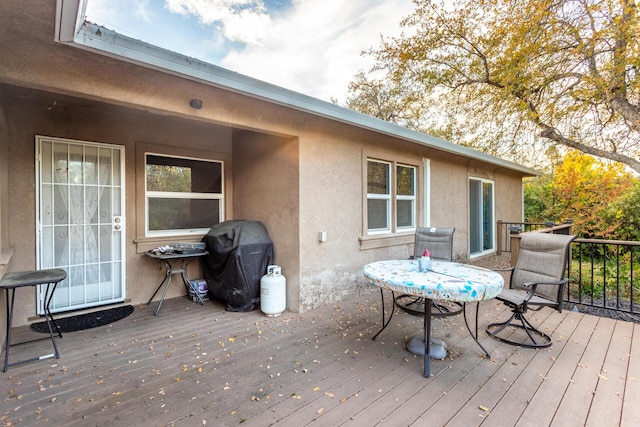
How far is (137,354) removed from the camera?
270cm

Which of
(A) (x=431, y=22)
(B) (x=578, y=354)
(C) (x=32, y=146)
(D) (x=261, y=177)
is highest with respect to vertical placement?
(A) (x=431, y=22)

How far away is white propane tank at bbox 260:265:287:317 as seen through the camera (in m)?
3.61

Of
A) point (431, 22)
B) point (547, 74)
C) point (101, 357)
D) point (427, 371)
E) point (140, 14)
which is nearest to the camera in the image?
point (427, 371)

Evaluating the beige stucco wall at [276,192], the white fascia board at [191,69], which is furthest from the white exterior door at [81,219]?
the white fascia board at [191,69]

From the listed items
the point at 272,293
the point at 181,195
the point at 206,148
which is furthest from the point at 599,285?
the point at 181,195

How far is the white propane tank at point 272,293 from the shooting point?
11.8 ft

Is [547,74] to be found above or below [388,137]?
above

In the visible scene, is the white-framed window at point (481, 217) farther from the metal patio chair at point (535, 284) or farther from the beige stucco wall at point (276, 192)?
the beige stucco wall at point (276, 192)

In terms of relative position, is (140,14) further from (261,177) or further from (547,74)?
(547,74)

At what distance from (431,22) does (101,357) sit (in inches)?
381

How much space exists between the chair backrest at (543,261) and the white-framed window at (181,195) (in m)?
4.20

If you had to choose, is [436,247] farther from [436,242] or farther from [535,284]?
[535,284]

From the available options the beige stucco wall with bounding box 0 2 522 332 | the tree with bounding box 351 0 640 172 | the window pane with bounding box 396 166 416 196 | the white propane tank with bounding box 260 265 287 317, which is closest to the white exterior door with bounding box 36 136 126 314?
the beige stucco wall with bounding box 0 2 522 332

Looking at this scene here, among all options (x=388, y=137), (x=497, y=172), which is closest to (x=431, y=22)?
(x=497, y=172)
